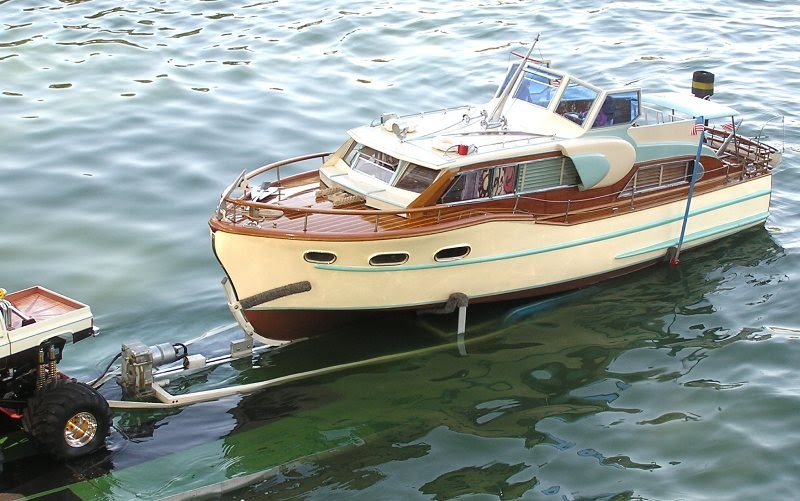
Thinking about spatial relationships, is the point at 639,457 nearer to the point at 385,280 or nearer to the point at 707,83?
the point at 385,280

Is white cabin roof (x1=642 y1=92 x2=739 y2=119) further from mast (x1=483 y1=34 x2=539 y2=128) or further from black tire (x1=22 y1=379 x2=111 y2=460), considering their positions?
black tire (x1=22 y1=379 x2=111 y2=460)

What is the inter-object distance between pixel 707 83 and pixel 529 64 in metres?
3.78

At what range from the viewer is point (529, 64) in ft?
55.7

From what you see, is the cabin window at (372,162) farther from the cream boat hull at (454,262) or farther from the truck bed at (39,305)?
the truck bed at (39,305)

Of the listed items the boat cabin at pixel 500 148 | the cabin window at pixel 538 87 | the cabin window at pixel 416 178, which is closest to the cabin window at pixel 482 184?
the boat cabin at pixel 500 148

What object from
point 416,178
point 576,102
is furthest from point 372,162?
point 576,102

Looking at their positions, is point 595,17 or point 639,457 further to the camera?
point 595,17

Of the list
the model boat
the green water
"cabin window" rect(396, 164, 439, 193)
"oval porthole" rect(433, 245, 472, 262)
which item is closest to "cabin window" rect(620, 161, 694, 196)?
the model boat

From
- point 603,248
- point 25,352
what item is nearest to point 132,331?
point 25,352

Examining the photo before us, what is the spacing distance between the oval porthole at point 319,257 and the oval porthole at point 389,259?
55cm

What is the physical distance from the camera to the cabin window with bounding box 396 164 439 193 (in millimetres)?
14500

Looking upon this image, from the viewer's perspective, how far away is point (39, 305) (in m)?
12.0

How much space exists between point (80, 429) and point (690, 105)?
35.4 ft

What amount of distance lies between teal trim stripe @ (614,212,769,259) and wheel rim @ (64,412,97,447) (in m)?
8.46
